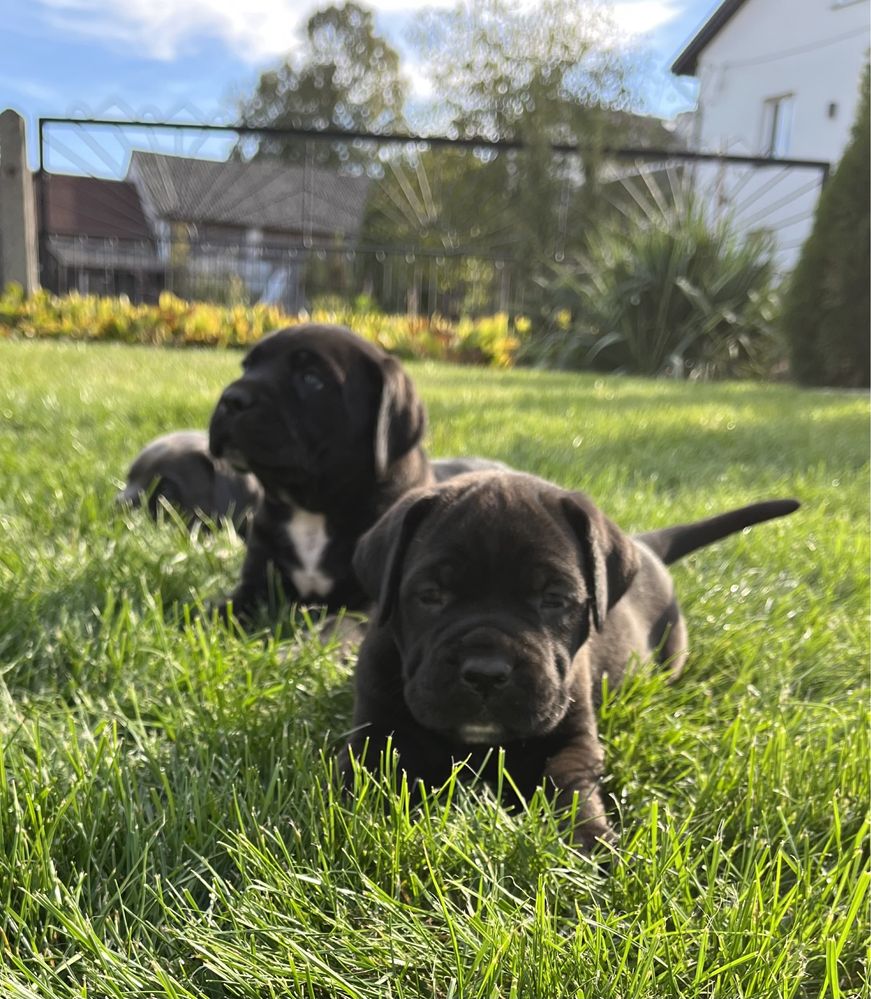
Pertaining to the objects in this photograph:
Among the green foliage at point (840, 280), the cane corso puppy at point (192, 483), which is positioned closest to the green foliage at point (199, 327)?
the green foliage at point (840, 280)

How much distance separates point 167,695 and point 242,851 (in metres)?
0.82

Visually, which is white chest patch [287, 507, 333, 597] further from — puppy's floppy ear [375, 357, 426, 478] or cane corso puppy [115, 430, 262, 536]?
cane corso puppy [115, 430, 262, 536]

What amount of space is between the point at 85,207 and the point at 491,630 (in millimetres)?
24610

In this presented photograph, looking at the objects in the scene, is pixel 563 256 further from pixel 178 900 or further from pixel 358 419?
pixel 178 900

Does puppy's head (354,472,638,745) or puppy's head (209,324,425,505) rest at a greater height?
puppy's head (209,324,425,505)

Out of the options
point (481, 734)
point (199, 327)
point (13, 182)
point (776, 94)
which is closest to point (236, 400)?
point (481, 734)

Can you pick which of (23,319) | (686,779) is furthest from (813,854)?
(23,319)

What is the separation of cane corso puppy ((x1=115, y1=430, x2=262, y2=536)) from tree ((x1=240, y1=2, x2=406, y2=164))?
15.6 metres

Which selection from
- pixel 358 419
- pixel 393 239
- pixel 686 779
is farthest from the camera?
pixel 393 239

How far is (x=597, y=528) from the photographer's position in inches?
90.0

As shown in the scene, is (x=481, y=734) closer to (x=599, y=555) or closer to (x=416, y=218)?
(x=599, y=555)

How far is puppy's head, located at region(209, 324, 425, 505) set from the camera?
3.44 meters

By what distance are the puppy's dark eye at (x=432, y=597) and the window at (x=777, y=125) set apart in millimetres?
15528

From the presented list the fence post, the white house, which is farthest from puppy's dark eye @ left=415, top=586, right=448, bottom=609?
the fence post
